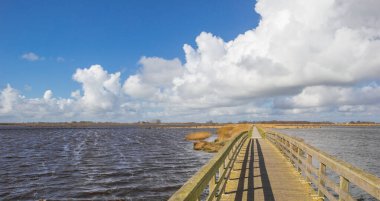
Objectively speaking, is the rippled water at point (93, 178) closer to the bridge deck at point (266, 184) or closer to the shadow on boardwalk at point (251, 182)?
the shadow on boardwalk at point (251, 182)

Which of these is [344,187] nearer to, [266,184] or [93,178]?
[266,184]

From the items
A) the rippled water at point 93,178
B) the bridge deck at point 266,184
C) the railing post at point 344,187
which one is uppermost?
the railing post at point 344,187

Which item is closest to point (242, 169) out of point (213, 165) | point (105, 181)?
point (213, 165)

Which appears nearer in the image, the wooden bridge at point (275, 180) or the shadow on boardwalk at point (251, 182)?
the wooden bridge at point (275, 180)

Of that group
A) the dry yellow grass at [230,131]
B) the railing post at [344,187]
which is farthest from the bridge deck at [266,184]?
the dry yellow grass at [230,131]

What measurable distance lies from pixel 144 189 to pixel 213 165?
1588cm

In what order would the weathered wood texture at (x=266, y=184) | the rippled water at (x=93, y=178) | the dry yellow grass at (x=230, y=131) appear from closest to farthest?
the weathered wood texture at (x=266, y=184) < the rippled water at (x=93, y=178) < the dry yellow grass at (x=230, y=131)

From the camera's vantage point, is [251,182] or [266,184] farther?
[251,182]

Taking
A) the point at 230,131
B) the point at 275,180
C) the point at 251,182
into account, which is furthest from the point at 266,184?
the point at 230,131

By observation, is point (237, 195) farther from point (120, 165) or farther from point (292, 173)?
point (120, 165)

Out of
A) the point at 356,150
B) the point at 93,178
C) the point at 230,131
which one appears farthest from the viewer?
the point at 230,131

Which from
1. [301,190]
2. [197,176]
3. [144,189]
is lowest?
[144,189]

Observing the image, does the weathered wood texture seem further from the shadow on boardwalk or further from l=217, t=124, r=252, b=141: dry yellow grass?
l=217, t=124, r=252, b=141: dry yellow grass

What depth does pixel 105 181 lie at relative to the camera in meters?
24.2
